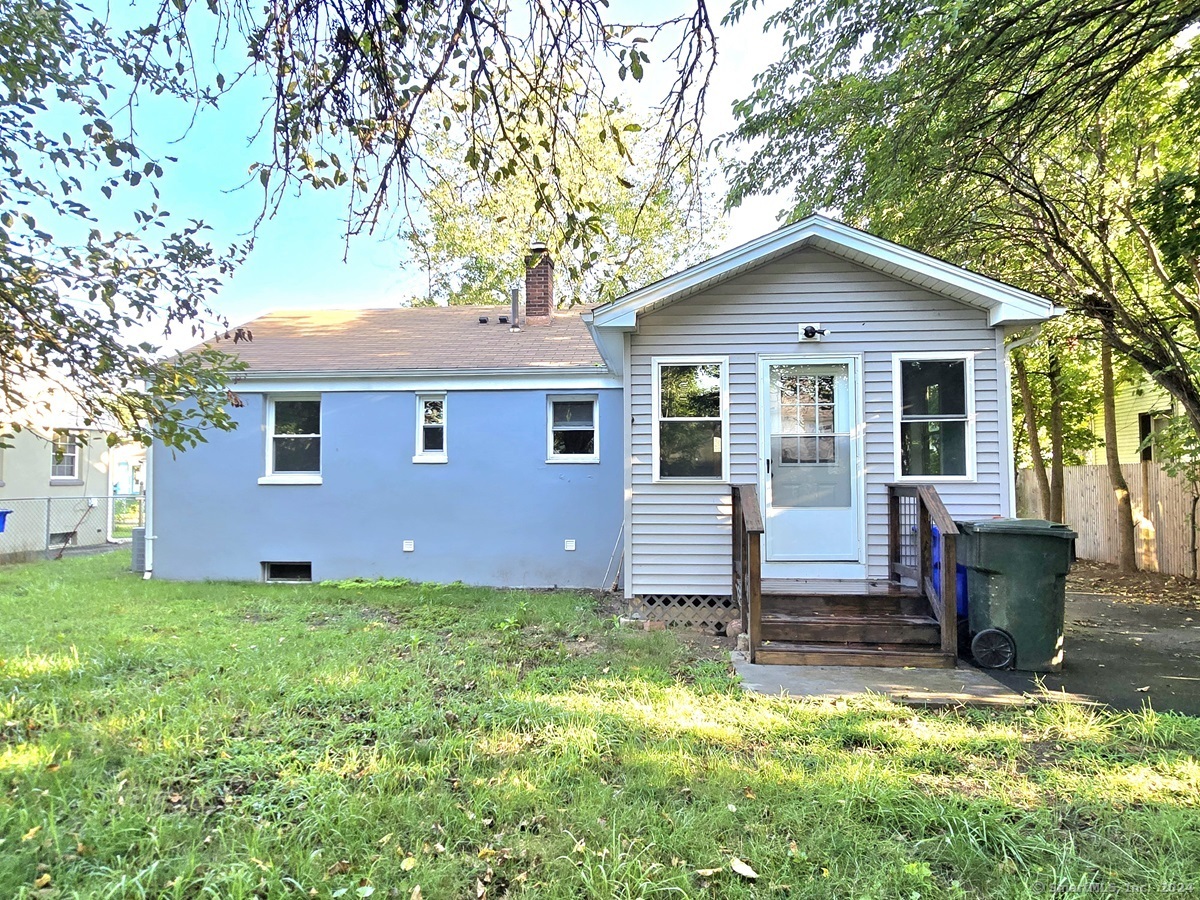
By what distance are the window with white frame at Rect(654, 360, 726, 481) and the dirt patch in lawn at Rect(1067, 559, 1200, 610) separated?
600cm

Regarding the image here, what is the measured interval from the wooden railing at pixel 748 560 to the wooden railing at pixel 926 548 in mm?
1422

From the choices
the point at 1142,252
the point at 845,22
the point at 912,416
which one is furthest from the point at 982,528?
the point at 1142,252

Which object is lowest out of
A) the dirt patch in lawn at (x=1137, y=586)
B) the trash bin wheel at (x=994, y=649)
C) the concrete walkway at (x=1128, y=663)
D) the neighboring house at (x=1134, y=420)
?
the dirt patch in lawn at (x=1137, y=586)

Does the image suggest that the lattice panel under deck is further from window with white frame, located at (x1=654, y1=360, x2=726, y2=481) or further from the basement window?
the basement window

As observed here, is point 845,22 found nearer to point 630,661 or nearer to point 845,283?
point 845,283

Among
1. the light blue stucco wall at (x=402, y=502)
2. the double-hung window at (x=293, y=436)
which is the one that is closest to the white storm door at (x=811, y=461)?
the light blue stucco wall at (x=402, y=502)

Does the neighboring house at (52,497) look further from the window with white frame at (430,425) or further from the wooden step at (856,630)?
the wooden step at (856,630)

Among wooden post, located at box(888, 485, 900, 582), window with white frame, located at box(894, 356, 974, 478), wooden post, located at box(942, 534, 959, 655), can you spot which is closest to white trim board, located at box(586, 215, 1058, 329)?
window with white frame, located at box(894, 356, 974, 478)

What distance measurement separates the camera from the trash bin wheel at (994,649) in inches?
189

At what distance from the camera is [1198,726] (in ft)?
11.6

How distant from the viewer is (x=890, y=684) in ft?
14.6

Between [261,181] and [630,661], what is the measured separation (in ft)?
13.6

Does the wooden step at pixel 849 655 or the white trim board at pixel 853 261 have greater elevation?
the white trim board at pixel 853 261

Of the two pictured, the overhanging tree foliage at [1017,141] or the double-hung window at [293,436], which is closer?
the overhanging tree foliage at [1017,141]
